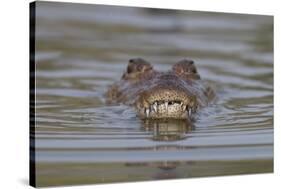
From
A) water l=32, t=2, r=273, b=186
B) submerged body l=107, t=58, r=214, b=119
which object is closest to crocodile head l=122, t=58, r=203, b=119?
submerged body l=107, t=58, r=214, b=119

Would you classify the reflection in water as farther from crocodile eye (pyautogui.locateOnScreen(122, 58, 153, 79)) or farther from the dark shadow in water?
crocodile eye (pyautogui.locateOnScreen(122, 58, 153, 79))

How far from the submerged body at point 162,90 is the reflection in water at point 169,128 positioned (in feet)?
0.23

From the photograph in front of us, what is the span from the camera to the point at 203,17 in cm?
985

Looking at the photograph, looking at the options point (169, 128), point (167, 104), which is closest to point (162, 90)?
point (167, 104)

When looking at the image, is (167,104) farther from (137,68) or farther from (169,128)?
(137,68)

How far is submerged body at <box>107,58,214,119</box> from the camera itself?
9531 millimetres

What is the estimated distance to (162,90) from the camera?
957cm

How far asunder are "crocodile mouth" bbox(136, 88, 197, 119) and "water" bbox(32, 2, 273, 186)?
13 cm

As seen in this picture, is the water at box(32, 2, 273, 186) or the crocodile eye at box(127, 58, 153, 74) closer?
the water at box(32, 2, 273, 186)

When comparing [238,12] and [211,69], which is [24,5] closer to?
[238,12]

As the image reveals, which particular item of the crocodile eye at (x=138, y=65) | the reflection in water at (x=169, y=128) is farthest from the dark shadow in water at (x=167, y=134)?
the crocodile eye at (x=138, y=65)

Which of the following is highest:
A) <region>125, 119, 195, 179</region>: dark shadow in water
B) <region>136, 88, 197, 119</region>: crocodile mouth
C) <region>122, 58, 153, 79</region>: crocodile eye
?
<region>122, 58, 153, 79</region>: crocodile eye

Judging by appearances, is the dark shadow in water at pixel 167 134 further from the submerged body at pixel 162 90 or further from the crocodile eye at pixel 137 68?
the crocodile eye at pixel 137 68
